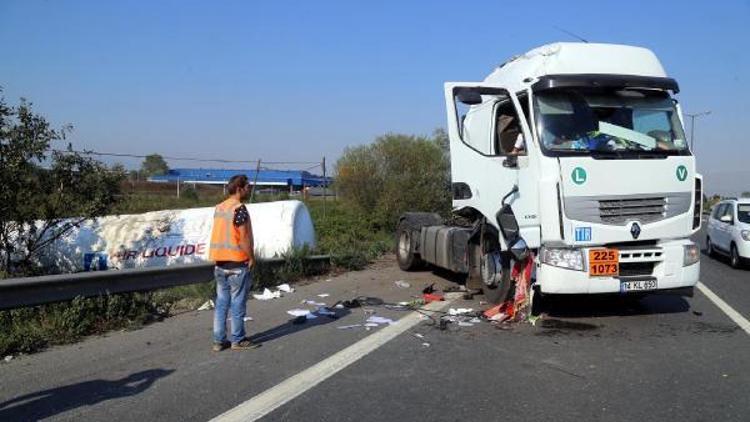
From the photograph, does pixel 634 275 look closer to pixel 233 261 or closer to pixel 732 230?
pixel 233 261

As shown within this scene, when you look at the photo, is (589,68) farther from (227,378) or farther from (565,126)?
(227,378)

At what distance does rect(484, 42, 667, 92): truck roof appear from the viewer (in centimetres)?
845

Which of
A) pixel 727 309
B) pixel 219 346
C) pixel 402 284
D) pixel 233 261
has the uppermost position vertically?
pixel 233 261

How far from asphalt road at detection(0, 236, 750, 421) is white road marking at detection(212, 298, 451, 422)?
0.08 m

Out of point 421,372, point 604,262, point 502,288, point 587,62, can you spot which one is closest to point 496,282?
point 502,288

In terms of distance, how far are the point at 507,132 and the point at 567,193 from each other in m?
1.58

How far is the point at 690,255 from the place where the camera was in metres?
8.18

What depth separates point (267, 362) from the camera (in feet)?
20.9

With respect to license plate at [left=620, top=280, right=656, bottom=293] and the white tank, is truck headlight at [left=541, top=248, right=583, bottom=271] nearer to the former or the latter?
license plate at [left=620, top=280, right=656, bottom=293]

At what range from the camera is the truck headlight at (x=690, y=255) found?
8133mm

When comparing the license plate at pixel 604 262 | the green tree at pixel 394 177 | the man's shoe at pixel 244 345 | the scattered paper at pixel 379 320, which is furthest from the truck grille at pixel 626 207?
the green tree at pixel 394 177

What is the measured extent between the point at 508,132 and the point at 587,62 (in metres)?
1.31

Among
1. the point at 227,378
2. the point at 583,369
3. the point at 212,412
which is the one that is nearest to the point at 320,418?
the point at 212,412

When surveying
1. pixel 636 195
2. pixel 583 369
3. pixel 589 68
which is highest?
pixel 589 68
